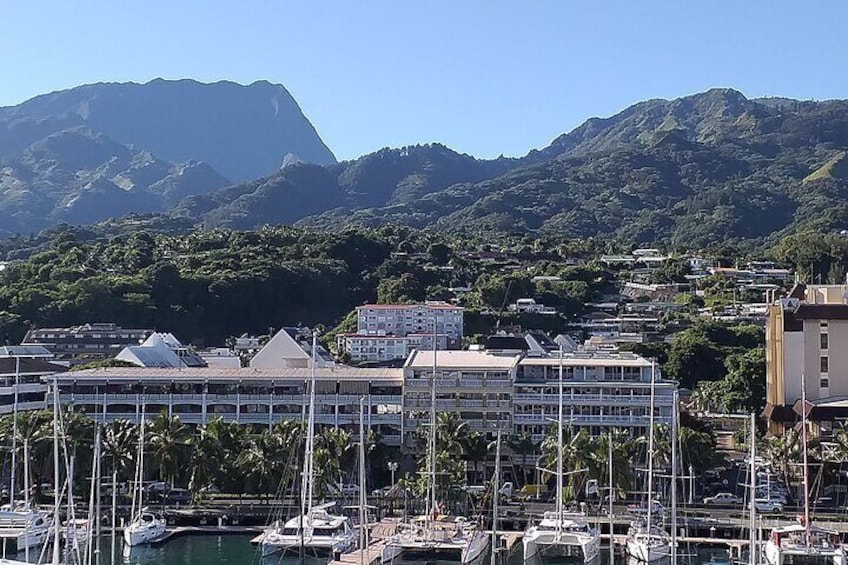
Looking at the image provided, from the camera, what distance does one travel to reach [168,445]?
5322cm

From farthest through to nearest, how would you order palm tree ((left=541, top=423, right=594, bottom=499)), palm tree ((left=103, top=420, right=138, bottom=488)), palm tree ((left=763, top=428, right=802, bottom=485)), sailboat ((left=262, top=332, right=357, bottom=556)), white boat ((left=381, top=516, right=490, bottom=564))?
palm tree ((left=763, top=428, right=802, bottom=485)) → palm tree ((left=103, top=420, right=138, bottom=488)) → palm tree ((left=541, top=423, right=594, bottom=499)) → sailboat ((left=262, top=332, right=357, bottom=556)) → white boat ((left=381, top=516, right=490, bottom=564))

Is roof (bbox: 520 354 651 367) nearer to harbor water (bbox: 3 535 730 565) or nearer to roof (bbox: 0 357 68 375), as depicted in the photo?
harbor water (bbox: 3 535 730 565)

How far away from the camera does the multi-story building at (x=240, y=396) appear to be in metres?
63.6

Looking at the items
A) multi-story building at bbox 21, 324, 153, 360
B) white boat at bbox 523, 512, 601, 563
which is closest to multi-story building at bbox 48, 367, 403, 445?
white boat at bbox 523, 512, 601, 563

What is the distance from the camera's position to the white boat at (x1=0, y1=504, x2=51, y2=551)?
45.3m

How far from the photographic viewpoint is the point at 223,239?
145625mm

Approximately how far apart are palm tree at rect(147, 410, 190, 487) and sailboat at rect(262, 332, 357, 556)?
334 inches

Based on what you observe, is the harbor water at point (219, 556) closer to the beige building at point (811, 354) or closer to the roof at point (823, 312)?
the beige building at point (811, 354)

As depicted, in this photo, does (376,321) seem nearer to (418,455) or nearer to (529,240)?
(418,455)

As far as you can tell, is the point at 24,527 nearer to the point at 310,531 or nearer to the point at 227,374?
the point at 310,531

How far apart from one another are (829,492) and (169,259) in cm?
9250

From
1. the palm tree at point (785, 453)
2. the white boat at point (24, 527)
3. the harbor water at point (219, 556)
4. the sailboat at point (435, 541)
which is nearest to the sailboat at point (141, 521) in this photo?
the harbor water at point (219, 556)

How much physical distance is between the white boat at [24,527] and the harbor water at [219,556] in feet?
2.01

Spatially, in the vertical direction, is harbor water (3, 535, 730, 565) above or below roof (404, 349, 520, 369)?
below
